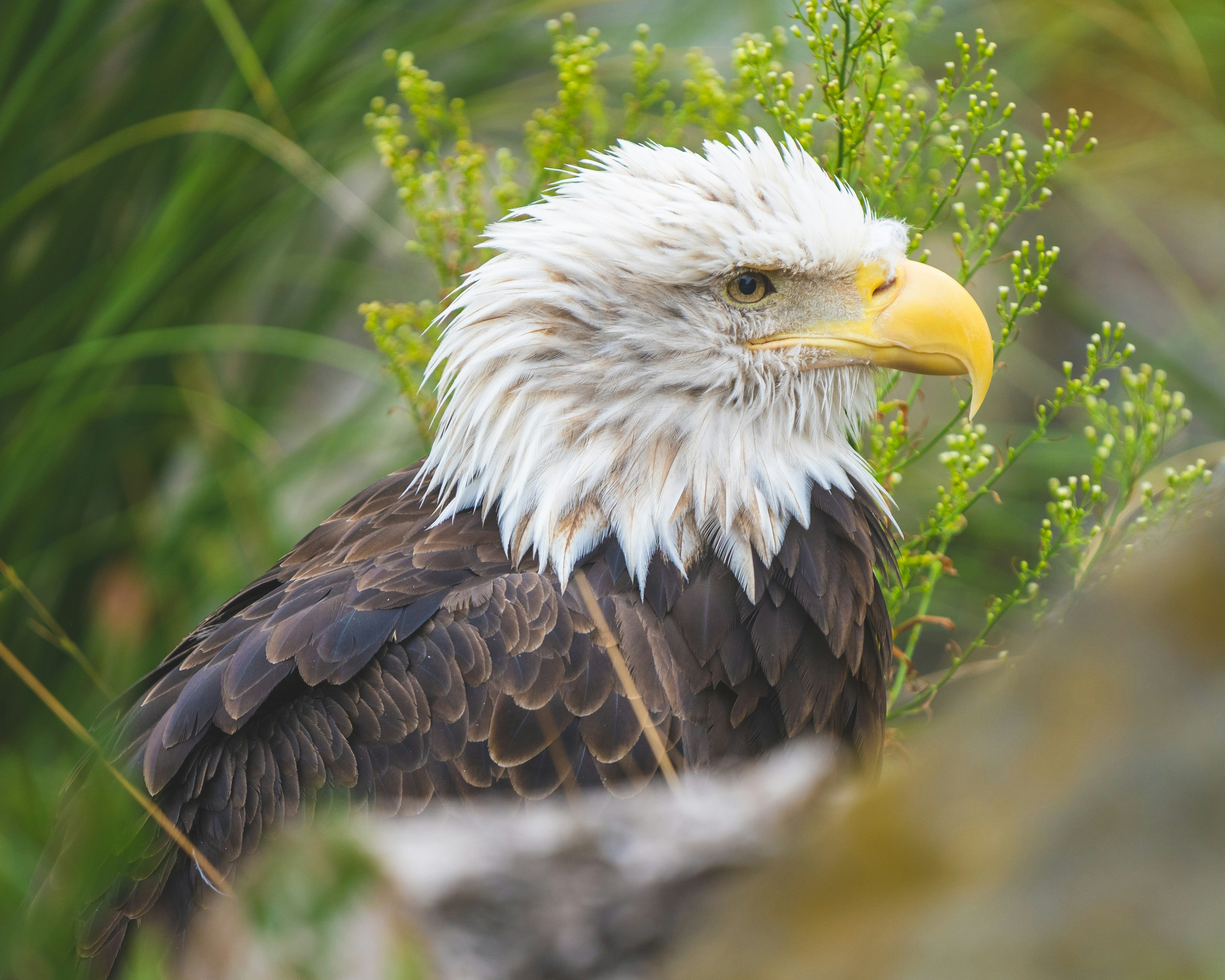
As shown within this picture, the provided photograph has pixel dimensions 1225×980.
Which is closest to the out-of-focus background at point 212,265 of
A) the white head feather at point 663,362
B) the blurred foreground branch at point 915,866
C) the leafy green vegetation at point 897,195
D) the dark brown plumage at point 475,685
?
the leafy green vegetation at point 897,195

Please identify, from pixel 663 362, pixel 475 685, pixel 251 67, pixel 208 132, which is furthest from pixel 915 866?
pixel 208 132

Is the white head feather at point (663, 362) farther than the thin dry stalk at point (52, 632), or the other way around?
the thin dry stalk at point (52, 632)

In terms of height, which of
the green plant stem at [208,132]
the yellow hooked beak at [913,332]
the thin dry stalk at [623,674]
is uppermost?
the green plant stem at [208,132]

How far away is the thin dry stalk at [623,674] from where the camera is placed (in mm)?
2234

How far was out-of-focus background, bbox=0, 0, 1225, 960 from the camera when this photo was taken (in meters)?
4.14

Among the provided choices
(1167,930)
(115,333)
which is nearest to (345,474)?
(115,333)

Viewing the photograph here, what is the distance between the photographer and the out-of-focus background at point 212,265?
414cm

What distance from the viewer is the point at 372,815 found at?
236 centimetres

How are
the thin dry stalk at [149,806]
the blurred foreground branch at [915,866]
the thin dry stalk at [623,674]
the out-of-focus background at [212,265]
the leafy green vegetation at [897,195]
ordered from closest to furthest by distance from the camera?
1. the blurred foreground branch at [915,866]
2. the thin dry stalk at [149,806]
3. the thin dry stalk at [623,674]
4. the leafy green vegetation at [897,195]
5. the out-of-focus background at [212,265]

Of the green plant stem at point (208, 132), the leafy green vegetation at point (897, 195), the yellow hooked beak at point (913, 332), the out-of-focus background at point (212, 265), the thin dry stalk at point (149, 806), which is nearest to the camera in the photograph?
the thin dry stalk at point (149, 806)

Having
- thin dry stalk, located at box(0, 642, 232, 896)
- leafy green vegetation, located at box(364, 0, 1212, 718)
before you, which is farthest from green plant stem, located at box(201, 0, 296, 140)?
thin dry stalk, located at box(0, 642, 232, 896)

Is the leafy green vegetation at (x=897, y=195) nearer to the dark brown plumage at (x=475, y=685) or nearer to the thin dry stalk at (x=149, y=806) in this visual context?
the dark brown plumage at (x=475, y=685)

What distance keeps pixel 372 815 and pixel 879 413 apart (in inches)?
61.7

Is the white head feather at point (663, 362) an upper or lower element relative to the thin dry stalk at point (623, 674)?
upper
